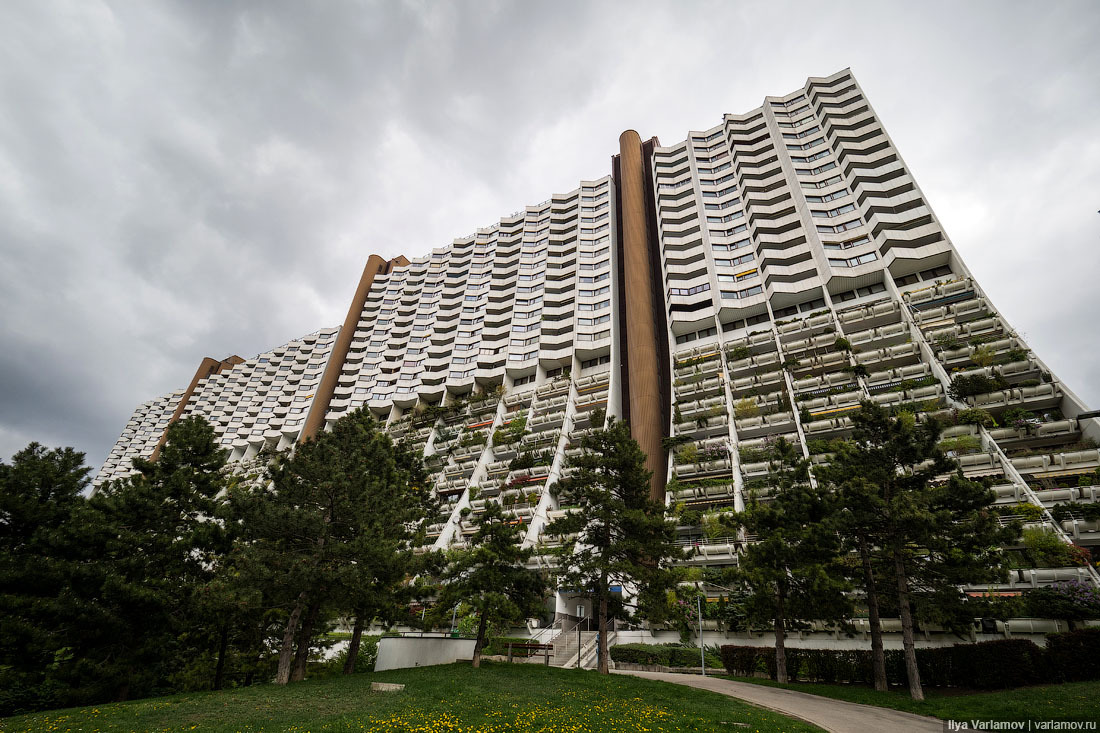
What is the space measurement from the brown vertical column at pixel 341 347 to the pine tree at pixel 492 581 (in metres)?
55.0

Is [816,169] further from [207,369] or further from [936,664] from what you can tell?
[207,369]

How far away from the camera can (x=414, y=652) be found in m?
23.2

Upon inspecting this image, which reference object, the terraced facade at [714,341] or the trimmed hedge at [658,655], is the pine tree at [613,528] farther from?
the terraced facade at [714,341]

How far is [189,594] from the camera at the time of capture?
17.1 meters

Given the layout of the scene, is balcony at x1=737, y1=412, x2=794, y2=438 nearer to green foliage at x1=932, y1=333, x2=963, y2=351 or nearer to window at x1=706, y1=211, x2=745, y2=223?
green foliage at x1=932, y1=333, x2=963, y2=351

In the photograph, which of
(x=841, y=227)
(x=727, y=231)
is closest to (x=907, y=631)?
(x=841, y=227)

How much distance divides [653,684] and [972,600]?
1065 centimetres

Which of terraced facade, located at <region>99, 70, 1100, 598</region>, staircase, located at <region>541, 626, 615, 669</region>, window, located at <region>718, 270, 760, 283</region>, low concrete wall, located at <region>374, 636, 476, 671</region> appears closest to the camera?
low concrete wall, located at <region>374, 636, 476, 671</region>

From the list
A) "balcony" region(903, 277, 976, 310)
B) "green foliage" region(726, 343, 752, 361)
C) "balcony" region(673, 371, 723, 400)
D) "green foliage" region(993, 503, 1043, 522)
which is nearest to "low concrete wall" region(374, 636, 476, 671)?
Result: "green foliage" region(993, 503, 1043, 522)

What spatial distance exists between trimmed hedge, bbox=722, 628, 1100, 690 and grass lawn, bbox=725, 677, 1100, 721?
57 centimetres

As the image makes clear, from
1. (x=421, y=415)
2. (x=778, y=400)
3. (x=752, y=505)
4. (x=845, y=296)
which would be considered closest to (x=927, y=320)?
(x=845, y=296)

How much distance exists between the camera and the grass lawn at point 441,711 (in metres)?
10.0

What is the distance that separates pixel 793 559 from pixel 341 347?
3168 inches

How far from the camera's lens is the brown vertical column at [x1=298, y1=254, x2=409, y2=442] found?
2995 inches
